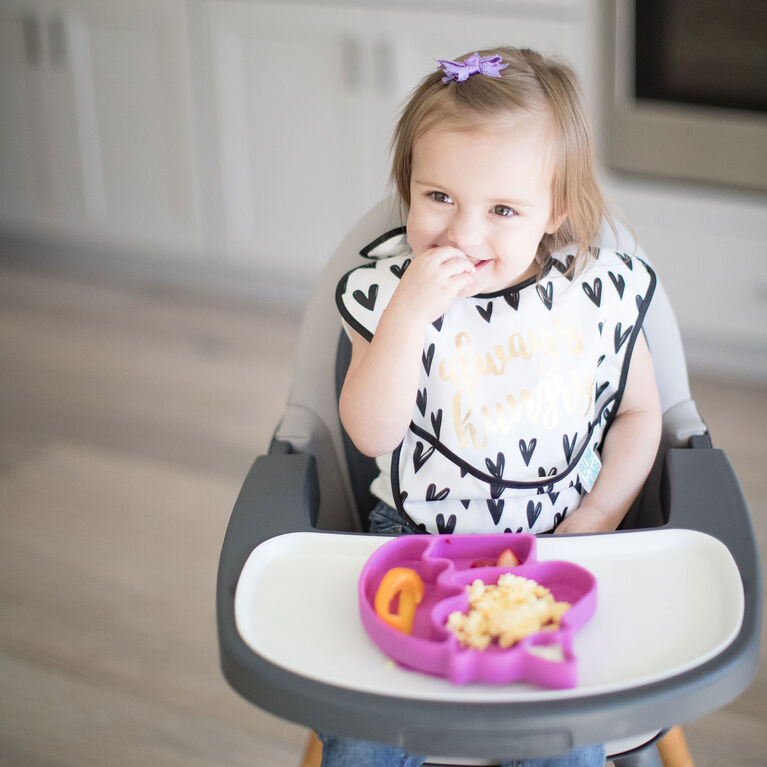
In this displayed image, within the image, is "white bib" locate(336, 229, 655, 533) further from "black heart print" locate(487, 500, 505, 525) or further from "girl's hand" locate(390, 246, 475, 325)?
"girl's hand" locate(390, 246, 475, 325)

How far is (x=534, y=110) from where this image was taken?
0.86 metres

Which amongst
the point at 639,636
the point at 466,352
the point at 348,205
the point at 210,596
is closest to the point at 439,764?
the point at 639,636

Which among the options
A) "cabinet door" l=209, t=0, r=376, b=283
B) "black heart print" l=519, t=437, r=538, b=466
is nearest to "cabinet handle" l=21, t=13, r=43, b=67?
"cabinet door" l=209, t=0, r=376, b=283

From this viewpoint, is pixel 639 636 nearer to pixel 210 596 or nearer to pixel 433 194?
pixel 433 194

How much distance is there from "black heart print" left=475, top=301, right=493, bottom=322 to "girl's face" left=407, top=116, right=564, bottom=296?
7 cm

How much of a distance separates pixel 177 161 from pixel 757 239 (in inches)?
57.1

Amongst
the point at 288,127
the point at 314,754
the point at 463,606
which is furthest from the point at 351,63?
the point at 463,606

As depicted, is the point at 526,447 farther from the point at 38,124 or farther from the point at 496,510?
the point at 38,124

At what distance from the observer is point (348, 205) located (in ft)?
8.05

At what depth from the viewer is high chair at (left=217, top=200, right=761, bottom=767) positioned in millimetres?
650

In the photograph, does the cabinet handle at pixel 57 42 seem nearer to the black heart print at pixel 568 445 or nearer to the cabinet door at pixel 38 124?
the cabinet door at pixel 38 124

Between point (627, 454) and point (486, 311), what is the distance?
0.64 feet

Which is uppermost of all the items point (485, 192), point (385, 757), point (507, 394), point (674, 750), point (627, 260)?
point (485, 192)

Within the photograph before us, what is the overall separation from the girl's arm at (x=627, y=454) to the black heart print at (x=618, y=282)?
0.17 ft
